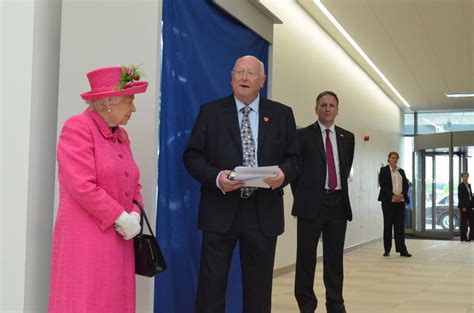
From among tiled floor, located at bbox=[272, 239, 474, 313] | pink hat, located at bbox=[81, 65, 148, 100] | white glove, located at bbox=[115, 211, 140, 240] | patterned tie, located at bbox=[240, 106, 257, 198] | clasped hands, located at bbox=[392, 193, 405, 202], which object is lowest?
tiled floor, located at bbox=[272, 239, 474, 313]

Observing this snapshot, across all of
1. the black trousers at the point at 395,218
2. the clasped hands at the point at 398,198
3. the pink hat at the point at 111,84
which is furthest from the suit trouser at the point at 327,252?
the black trousers at the point at 395,218

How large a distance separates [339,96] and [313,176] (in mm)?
7950

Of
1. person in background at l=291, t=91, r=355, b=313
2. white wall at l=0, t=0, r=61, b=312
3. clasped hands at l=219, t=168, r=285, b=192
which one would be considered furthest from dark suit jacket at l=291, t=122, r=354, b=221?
white wall at l=0, t=0, r=61, b=312

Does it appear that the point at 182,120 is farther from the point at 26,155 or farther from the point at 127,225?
the point at 127,225

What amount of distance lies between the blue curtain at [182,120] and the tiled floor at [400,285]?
190cm

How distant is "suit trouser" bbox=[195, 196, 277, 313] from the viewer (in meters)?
3.44

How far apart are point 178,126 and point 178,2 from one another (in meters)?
0.81

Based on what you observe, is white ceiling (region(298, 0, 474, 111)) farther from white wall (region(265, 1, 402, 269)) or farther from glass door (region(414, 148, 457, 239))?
glass door (region(414, 148, 457, 239))

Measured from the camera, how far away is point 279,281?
805 centimetres

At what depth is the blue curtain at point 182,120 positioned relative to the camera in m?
3.82

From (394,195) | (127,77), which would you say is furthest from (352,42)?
(127,77)

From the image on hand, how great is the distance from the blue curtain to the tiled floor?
6.23 feet

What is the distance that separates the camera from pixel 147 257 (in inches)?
111

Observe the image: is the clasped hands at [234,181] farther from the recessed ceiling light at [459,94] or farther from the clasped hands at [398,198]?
the recessed ceiling light at [459,94]
